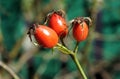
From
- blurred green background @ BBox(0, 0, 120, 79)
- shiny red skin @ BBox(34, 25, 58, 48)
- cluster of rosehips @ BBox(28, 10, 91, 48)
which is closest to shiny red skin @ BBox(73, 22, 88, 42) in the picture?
cluster of rosehips @ BBox(28, 10, 91, 48)

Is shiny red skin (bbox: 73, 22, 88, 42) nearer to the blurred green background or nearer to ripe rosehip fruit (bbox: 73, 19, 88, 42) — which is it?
ripe rosehip fruit (bbox: 73, 19, 88, 42)

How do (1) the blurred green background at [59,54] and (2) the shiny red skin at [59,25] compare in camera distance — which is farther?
(1) the blurred green background at [59,54]

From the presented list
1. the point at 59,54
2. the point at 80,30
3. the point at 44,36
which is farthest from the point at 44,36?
the point at 59,54

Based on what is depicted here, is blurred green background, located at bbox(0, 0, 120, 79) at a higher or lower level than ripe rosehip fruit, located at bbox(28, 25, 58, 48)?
lower

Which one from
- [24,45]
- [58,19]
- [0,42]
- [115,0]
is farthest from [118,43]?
[58,19]

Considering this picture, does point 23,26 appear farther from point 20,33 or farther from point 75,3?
point 75,3

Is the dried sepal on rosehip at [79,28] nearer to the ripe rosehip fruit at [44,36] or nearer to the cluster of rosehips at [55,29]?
the cluster of rosehips at [55,29]

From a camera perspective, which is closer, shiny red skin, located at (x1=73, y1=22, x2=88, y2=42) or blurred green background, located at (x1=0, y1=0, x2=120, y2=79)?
shiny red skin, located at (x1=73, y1=22, x2=88, y2=42)

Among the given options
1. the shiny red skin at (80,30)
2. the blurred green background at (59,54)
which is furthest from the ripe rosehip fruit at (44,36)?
the blurred green background at (59,54)
